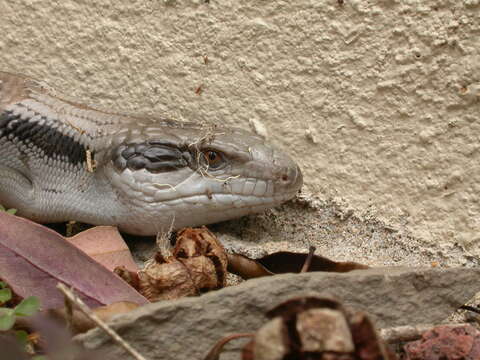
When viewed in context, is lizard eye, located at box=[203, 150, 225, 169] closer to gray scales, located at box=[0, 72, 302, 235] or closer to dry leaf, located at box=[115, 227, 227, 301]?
gray scales, located at box=[0, 72, 302, 235]

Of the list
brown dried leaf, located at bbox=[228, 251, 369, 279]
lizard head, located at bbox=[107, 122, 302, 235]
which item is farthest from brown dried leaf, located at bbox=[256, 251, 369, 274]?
lizard head, located at bbox=[107, 122, 302, 235]

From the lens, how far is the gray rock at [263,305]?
4.95 feet

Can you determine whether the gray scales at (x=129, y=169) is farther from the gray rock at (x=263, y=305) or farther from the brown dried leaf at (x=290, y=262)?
the gray rock at (x=263, y=305)

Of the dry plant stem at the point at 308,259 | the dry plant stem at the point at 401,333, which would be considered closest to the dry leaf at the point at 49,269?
the dry plant stem at the point at 308,259

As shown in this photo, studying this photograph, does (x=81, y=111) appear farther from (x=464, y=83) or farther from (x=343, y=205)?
(x=464, y=83)

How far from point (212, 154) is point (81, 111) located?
555 mm

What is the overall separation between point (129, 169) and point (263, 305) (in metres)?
0.99

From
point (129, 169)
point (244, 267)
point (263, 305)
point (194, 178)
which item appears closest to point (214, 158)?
point (194, 178)

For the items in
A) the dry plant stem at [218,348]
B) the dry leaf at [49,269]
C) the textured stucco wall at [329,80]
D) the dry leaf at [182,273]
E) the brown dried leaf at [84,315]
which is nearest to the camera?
the dry plant stem at [218,348]

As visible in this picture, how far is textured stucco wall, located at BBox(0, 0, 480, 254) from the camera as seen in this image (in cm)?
231

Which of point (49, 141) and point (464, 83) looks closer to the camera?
point (464, 83)

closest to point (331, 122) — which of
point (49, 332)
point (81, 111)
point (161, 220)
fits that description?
point (161, 220)

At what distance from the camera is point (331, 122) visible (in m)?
2.51

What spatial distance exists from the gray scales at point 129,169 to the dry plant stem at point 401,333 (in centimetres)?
86
